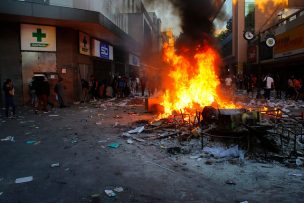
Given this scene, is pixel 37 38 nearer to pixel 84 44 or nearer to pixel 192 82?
pixel 84 44

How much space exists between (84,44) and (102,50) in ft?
12.0

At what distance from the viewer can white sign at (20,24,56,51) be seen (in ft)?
57.2

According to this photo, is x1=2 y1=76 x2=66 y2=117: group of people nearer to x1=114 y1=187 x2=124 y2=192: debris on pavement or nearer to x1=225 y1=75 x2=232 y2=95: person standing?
x1=114 y1=187 x2=124 y2=192: debris on pavement

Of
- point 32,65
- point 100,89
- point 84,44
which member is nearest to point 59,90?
point 32,65

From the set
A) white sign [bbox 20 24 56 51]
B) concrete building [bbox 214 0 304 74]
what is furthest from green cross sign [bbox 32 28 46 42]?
concrete building [bbox 214 0 304 74]

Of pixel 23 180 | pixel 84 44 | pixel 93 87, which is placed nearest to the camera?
pixel 23 180

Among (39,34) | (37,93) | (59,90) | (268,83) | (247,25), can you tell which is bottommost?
(37,93)

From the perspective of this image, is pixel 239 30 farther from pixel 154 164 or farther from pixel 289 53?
pixel 154 164

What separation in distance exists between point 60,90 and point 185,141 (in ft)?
33.1

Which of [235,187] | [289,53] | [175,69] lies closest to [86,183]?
[235,187]

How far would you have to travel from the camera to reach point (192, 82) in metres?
15.8

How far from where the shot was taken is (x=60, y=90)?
16.4m

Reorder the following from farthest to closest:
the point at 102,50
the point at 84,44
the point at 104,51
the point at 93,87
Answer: the point at 104,51 < the point at 102,50 < the point at 93,87 < the point at 84,44

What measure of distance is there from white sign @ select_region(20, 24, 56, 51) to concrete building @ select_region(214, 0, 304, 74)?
20.1 m
